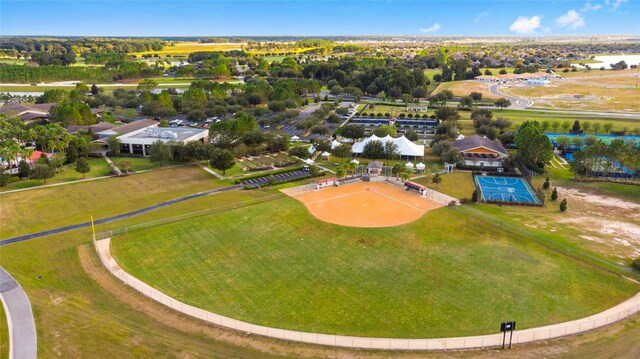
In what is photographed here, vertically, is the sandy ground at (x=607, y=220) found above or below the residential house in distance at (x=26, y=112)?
below

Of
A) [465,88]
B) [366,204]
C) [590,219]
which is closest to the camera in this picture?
[590,219]

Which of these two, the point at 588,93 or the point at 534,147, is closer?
the point at 534,147

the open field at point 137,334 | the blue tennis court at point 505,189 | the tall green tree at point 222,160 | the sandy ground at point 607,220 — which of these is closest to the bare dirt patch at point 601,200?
the sandy ground at point 607,220

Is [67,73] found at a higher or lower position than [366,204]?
higher

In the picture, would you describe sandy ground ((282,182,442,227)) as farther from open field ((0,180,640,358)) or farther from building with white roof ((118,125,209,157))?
building with white roof ((118,125,209,157))

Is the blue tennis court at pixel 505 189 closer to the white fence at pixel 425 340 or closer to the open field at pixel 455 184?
the open field at pixel 455 184

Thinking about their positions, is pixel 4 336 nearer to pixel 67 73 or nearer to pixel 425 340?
pixel 425 340

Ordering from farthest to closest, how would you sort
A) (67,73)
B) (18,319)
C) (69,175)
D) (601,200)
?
(67,73), (69,175), (601,200), (18,319)

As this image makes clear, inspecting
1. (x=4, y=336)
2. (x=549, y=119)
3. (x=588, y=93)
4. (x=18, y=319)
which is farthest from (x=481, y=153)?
(x=588, y=93)
